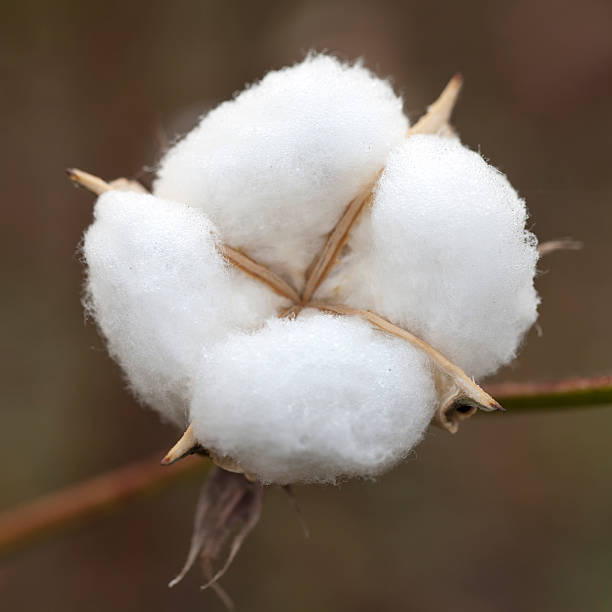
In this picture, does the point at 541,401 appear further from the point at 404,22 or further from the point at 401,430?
the point at 404,22

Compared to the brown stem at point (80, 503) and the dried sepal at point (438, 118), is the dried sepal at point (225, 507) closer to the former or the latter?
the brown stem at point (80, 503)

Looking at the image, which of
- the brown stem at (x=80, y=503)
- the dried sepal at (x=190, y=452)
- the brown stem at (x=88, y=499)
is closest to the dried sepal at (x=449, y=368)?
the dried sepal at (x=190, y=452)

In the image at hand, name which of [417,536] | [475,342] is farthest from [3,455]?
[475,342]

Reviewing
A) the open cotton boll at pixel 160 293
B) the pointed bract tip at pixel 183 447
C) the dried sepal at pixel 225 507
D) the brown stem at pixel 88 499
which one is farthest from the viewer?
the brown stem at pixel 88 499

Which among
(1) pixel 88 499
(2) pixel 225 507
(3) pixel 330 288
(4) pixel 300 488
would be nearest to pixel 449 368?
(3) pixel 330 288

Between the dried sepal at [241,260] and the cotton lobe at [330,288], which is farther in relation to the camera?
the dried sepal at [241,260]

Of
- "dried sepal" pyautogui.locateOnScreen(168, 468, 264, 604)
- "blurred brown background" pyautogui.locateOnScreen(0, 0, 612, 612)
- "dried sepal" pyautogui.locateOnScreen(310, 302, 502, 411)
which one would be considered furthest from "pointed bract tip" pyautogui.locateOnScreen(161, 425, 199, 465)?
"blurred brown background" pyautogui.locateOnScreen(0, 0, 612, 612)

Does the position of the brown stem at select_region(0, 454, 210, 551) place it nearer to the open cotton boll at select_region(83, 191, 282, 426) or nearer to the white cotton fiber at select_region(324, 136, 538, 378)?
the open cotton boll at select_region(83, 191, 282, 426)

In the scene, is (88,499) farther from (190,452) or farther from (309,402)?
(309,402)
